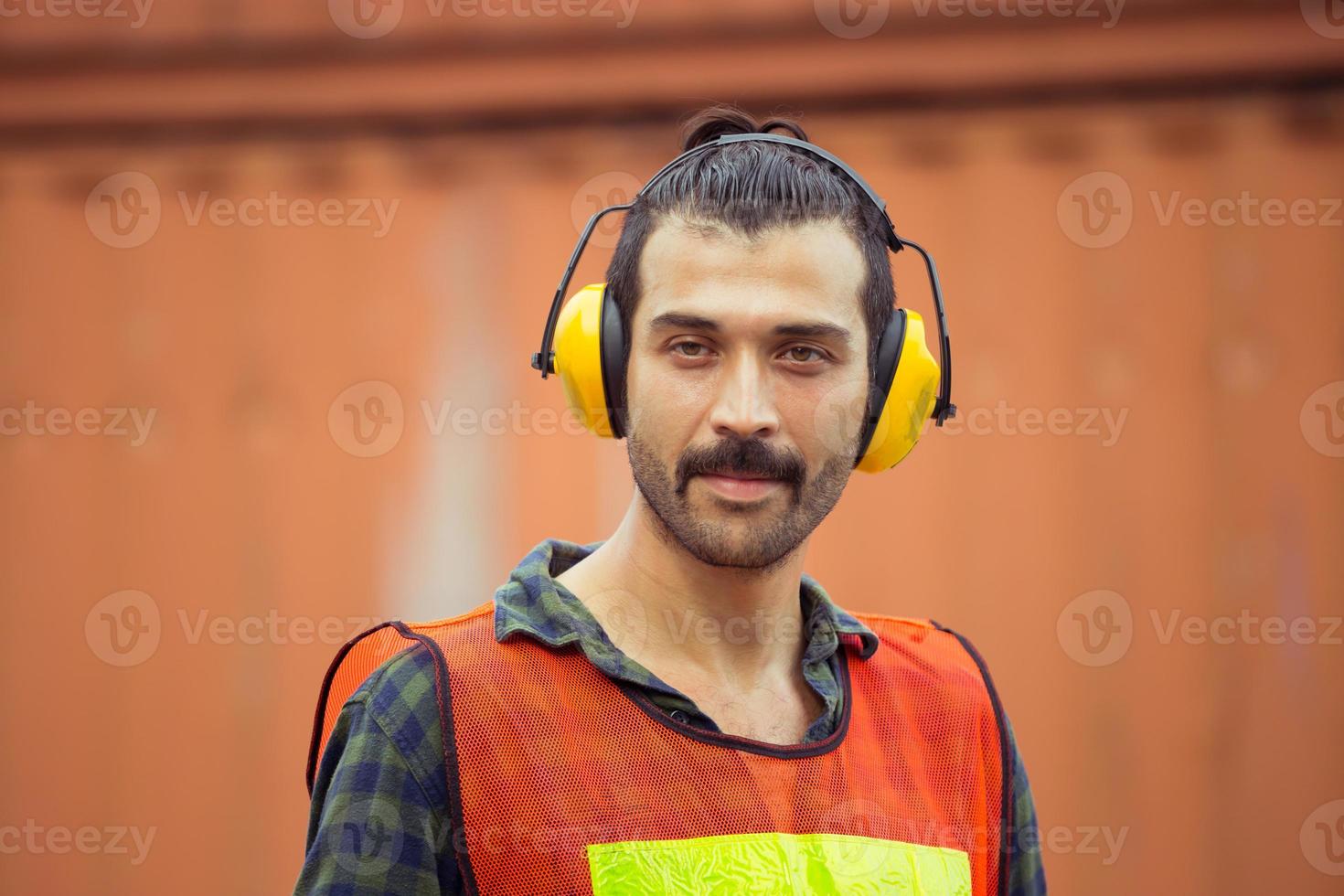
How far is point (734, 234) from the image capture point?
1.45 meters

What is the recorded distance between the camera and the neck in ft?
4.93

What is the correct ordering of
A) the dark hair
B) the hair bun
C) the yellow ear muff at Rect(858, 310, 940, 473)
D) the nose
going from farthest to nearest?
the hair bun < the yellow ear muff at Rect(858, 310, 940, 473) < the dark hair < the nose

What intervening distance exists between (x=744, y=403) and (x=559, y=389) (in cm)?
185

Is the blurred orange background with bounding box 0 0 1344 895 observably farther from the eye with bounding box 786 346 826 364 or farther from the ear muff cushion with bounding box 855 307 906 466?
the eye with bounding box 786 346 826 364

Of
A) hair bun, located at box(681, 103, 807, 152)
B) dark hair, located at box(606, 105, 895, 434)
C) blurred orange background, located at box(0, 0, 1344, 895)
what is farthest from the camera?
blurred orange background, located at box(0, 0, 1344, 895)

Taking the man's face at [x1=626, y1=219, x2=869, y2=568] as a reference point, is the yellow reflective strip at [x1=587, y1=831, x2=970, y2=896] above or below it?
below

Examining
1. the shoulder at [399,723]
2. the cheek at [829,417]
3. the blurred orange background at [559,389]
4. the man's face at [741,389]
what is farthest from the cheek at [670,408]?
the blurred orange background at [559,389]

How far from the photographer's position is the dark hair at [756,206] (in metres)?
1.48

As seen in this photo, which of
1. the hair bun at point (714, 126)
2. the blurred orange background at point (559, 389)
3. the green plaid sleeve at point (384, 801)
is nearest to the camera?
the green plaid sleeve at point (384, 801)

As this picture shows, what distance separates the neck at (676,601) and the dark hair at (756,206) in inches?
8.7

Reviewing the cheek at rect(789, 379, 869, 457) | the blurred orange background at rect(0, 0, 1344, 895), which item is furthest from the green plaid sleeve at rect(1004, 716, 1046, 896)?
the blurred orange background at rect(0, 0, 1344, 895)

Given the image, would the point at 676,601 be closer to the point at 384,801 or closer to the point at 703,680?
the point at 703,680

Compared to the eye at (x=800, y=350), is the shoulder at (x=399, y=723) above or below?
below

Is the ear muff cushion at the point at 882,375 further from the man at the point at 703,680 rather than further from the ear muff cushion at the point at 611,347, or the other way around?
the ear muff cushion at the point at 611,347
